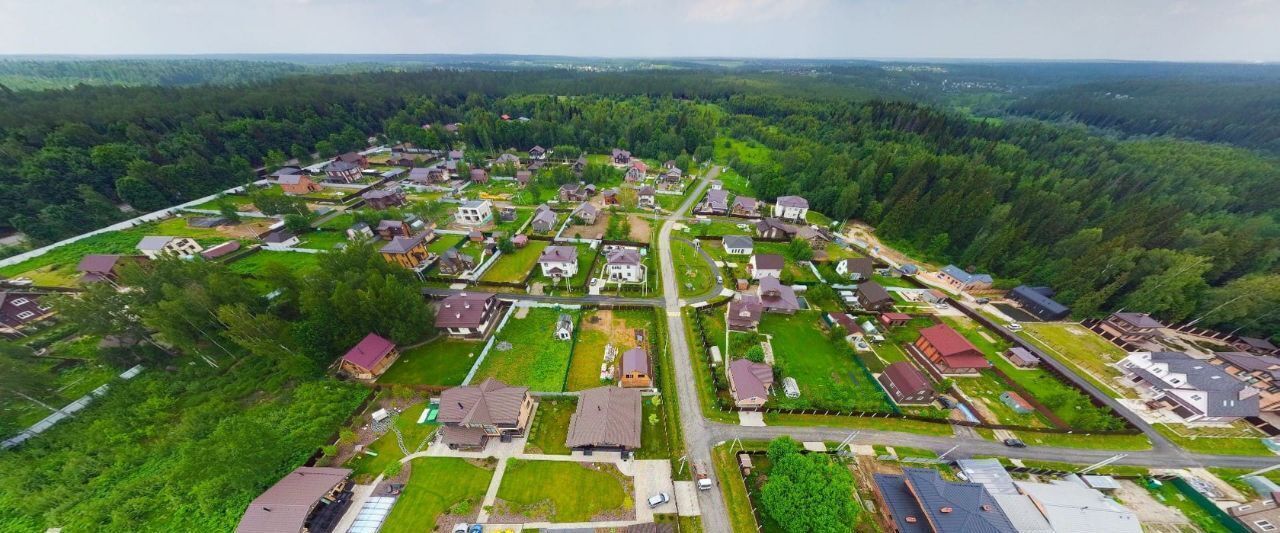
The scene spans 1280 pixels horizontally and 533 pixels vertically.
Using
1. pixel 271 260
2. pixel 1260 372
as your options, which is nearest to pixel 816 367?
pixel 1260 372

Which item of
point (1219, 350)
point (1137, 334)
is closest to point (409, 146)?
point (1137, 334)

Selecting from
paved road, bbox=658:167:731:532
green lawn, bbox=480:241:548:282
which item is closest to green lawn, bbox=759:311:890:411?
paved road, bbox=658:167:731:532

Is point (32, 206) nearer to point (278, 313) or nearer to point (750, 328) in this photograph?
point (278, 313)

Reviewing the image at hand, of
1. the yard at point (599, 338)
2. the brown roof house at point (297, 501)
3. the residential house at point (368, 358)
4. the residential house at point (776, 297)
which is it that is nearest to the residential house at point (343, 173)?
the residential house at point (368, 358)

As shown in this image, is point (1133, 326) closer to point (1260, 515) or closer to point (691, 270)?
point (1260, 515)

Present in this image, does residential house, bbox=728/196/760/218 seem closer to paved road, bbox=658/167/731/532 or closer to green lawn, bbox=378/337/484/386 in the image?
paved road, bbox=658/167/731/532

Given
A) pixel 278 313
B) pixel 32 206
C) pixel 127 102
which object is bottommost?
pixel 278 313

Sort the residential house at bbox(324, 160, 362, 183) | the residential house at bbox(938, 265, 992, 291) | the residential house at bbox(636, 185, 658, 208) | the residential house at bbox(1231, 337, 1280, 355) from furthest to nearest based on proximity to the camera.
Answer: the residential house at bbox(324, 160, 362, 183) < the residential house at bbox(636, 185, 658, 208) < the residential house at bbox(938, 265, 992, 291) < the residential house at bbox(1231, 337, 1280, 355)
